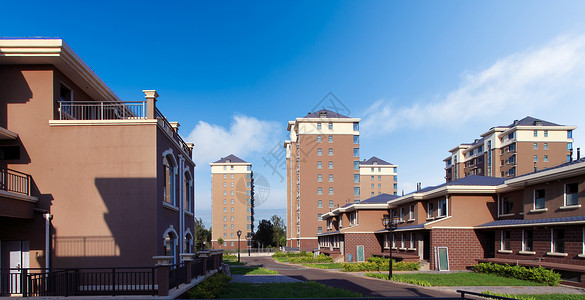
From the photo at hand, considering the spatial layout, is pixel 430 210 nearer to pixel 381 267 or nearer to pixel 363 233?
pixel 381 267

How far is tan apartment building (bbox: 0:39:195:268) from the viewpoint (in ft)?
43.8

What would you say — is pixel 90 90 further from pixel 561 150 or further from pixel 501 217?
pixel 561 150

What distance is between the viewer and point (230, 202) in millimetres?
83500

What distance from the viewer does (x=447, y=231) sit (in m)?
23.9

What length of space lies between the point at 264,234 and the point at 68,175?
6335cm

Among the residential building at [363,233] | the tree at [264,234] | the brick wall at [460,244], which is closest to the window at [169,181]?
the brick wall at [460,244]

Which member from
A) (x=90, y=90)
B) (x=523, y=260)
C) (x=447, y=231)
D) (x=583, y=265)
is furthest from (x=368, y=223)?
(x=90, y=90)

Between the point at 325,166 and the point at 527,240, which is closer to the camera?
the point at 527,240

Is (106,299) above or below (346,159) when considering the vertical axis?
below

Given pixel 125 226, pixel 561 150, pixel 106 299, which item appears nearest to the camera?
pixel 106 299

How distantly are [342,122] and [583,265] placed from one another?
48638mm

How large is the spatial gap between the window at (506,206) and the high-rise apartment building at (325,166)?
130 feet

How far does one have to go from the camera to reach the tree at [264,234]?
246ft

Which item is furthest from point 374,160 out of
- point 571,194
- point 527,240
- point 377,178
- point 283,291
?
point 283,291
